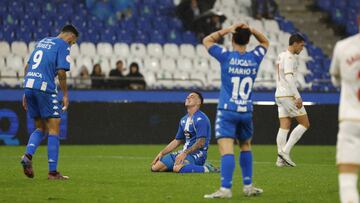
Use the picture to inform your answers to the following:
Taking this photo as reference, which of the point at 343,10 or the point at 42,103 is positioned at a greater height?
the point at 343,10

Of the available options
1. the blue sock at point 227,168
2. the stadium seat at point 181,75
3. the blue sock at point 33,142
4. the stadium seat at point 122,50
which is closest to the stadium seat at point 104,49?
the stadium seat at point 122,50

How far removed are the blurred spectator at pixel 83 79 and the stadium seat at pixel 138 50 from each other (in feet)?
9.14

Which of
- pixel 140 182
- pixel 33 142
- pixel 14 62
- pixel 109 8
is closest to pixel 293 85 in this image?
pixel 140 182

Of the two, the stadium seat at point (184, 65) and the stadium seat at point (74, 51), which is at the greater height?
A: the stadium seat at point (74, 51)

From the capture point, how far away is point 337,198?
33.3 ft

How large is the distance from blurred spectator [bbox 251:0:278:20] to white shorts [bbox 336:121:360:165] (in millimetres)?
21267

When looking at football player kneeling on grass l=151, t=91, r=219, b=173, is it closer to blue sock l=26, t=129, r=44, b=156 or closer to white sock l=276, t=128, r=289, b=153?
blue sock l=26, t=129, r=44, b=156

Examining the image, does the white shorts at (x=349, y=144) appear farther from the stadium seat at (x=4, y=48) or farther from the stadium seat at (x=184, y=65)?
the stadium seat at (x=184, y=65)

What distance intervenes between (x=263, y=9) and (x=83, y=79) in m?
8.08

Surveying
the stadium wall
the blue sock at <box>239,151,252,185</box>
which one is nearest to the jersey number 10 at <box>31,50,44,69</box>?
the blue sock at <box>239,151,252,185</box>

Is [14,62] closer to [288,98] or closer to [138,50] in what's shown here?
[138,50]

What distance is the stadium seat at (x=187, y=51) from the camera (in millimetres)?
26672

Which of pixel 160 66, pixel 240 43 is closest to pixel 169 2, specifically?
pixel 160 66

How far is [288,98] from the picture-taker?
15.8 metres
